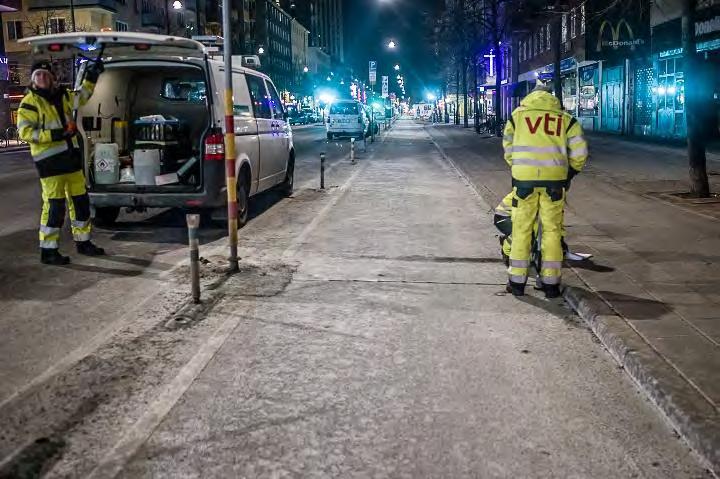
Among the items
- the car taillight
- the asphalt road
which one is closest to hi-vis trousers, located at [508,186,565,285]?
the asphalt road

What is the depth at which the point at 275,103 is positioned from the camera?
13.2m

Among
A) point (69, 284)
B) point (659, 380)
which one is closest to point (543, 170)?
point (659, 380)

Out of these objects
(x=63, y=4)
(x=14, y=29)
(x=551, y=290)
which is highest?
(x=63, y=4)

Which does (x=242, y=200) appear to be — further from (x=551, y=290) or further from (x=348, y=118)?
(x=348, y=118)

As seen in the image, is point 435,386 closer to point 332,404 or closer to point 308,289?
point 332,404

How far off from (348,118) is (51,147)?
3072 centimetres

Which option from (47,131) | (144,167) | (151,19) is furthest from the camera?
(151,19)

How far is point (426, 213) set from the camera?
1273cm

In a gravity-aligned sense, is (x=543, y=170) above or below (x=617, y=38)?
below

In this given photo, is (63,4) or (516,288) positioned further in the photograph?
(63,4)

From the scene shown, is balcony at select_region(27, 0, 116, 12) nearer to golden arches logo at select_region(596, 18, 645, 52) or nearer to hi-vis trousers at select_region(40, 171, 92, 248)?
golden arches logo at select_region(596, 18, 645, 52)

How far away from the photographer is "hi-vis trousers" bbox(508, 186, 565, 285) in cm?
677

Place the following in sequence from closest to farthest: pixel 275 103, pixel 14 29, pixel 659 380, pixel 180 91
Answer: pixel 659 380
pixel 180 91
pixel 275 103
pixel 14 29

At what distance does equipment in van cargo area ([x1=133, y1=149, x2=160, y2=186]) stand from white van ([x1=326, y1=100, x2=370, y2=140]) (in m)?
28.3
